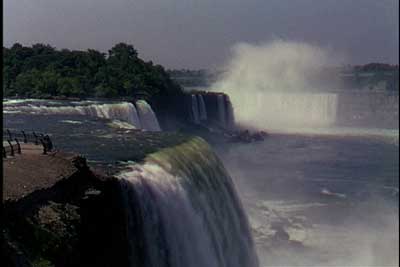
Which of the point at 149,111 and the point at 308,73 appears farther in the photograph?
the point at 308,73

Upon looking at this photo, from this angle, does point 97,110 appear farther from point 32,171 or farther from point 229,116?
point 229,116

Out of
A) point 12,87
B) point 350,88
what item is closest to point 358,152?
point 12,87

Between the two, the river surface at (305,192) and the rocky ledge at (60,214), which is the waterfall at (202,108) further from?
the rocky ledge at (60,214)

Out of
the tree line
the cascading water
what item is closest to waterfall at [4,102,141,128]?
the tree line

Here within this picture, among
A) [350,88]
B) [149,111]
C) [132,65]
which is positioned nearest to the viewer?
[149,111]

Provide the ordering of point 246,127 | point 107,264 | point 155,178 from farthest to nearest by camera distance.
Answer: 1. point 246,127
2. point 155,178
3. point 107,264

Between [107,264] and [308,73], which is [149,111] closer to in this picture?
[107,264]

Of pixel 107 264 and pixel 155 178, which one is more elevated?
pixel 155 178

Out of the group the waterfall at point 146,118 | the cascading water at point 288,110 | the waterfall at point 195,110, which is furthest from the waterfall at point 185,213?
the cascading water at point 288,110
